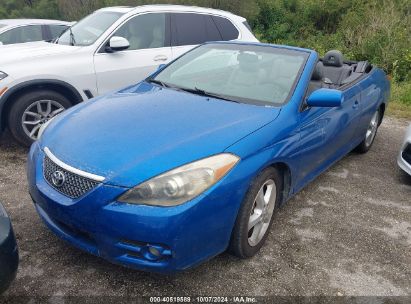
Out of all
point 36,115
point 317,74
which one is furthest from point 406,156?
point 36,115

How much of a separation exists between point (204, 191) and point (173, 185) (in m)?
0.19

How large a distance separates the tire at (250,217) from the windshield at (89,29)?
324cm

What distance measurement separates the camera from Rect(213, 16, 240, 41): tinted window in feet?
19.9

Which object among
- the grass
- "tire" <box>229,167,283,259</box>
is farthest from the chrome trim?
the grass

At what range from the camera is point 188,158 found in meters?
2.42

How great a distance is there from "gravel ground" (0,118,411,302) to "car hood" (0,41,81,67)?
1339 mm

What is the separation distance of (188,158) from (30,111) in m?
2.99

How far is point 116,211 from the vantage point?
88.8 inches

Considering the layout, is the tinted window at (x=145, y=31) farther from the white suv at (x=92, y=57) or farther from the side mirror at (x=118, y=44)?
the side mirror at (x=118, y=44)

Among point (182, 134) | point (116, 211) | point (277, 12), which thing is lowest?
point (277, 12)

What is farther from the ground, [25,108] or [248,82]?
[248,82]

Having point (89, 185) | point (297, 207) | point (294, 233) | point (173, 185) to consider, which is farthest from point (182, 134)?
point (297, 207)

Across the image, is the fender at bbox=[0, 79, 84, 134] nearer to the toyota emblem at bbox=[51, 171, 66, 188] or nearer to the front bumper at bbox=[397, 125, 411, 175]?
the toyota emblem at bbox=[51, 171, 66, 188]

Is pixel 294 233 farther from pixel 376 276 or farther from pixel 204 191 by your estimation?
pixel 204 191
